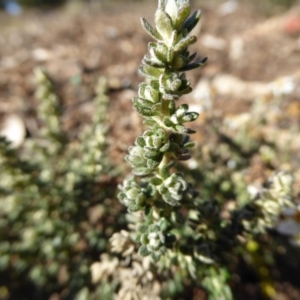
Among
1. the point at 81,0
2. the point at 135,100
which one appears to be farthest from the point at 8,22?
the point at 135,100

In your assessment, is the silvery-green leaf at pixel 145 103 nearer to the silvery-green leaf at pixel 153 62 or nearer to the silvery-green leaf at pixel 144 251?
the silvery-green leaf at pixel 153 62

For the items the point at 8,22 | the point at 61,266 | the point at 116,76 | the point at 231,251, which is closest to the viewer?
the point at 231,251

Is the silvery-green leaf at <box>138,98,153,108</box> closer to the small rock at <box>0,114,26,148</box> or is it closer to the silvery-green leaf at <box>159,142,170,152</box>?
the silvery-green leaf at <box>159,142,170,152</box>

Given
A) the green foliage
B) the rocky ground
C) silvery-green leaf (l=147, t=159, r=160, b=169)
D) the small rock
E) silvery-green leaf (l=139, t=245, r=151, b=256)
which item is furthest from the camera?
the rocky ground

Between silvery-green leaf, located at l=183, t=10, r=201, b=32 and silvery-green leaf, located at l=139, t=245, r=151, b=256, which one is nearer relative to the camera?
silvery-green leaf, located at l=183, t=10, r=201, b=32

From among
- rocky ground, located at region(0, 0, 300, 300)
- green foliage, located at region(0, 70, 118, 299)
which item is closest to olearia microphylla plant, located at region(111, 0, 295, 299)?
green foliage, located at region(0, 70, 118, 299)

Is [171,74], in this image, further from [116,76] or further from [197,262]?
[116,76]

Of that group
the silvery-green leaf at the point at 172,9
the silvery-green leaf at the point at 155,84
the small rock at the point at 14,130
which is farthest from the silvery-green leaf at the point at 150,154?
the small rock at the point at 14,130
